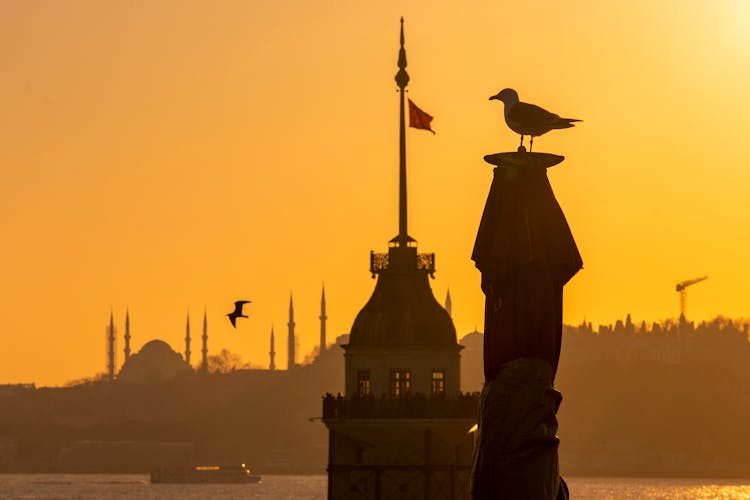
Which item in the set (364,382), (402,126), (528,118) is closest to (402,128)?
→ (402,126)

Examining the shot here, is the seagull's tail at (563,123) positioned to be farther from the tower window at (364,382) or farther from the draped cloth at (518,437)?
the tower window at (364,382)

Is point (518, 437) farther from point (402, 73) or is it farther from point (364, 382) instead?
point (402, 73)

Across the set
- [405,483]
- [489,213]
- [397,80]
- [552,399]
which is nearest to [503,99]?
[489,213]

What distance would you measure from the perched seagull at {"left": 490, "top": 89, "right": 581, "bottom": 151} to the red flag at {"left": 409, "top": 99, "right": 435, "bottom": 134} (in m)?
66.8

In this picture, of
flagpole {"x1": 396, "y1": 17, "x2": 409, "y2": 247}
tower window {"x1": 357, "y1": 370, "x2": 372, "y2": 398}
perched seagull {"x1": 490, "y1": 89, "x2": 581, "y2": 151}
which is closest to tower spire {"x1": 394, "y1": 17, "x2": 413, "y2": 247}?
flagpole {"x1": 396, "y1": 17, "x2": 409, "y2": 247}

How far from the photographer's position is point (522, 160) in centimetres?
2817

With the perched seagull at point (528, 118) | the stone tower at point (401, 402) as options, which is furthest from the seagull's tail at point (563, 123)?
the stone tower at point (401, 402)

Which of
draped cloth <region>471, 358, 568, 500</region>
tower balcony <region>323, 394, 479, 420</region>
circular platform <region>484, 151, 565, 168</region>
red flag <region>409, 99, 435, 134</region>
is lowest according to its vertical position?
draped cloth <region>471, 358, 568, 500</region>

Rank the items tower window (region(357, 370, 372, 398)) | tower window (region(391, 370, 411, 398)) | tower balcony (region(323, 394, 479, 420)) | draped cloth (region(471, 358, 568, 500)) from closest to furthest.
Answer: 1. draped cloth (region(471, 358, 568, 500))
2. tower balcony (region(323, 394, 479, 420))
3. tower window (region(391, 370, 411, 398))
4. tower window (region(357, 370, 372, 398))

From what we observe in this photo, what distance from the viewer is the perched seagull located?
2852 cm

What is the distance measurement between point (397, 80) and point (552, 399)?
252ft

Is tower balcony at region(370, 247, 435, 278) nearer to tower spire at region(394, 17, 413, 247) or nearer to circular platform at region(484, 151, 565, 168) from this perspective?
tower spire at region(394, 17, 413, 247)

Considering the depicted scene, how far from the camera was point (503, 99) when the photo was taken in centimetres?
2973

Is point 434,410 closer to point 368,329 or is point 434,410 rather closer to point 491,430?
point 368,329
